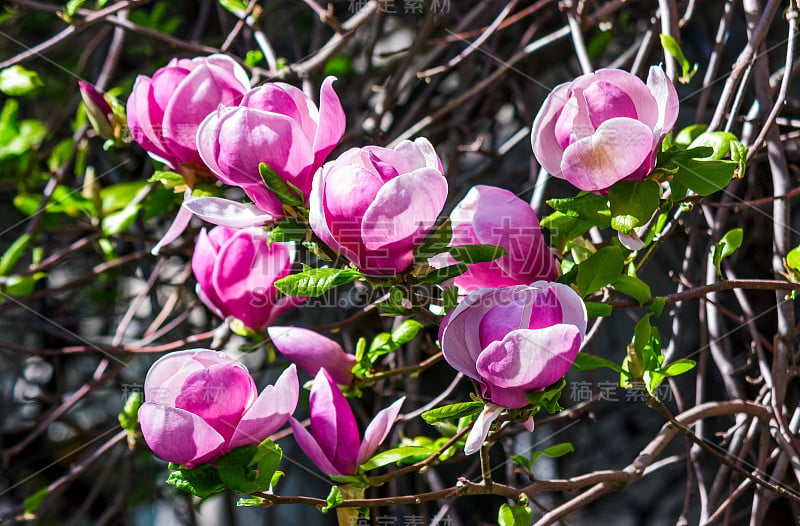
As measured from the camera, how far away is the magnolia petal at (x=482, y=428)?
15.4 inches

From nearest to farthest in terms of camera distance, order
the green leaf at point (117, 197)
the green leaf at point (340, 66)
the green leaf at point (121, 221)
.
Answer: the green leaf at point (121, 221)
the green leaf at point (117, 197)
the green leaf at point (340, 66)

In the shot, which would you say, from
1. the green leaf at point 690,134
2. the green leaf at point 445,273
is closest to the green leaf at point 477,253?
the green leaf at point 445,273

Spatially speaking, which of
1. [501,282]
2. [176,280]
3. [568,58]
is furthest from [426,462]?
[176,280]

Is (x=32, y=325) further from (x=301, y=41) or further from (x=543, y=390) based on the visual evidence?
(x=543, y=390)

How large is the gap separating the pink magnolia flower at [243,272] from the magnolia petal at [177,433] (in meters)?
0.16

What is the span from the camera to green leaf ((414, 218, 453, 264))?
0.41m

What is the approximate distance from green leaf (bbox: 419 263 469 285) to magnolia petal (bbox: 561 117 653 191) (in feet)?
0.26

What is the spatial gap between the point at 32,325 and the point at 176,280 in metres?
0.25

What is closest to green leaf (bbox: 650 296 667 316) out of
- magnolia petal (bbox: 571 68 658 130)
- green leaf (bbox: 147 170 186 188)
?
magnolia petal (bbox: 571 68 658 130)

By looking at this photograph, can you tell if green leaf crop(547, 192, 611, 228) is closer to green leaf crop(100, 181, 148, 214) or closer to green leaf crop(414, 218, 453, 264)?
green leaf crop(414, 218, 453, 264)

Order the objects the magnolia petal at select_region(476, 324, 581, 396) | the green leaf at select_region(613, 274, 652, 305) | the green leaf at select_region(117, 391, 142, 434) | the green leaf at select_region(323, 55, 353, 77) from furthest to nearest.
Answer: the green leaf at select_region(323, 55, 353, 77) < the green leaf at select_region(117, 391, 142, 434) < the green leaf at select_region(613, 274, 652, 305) < the magnolia petal at select_region(476, 324, 581, 396)

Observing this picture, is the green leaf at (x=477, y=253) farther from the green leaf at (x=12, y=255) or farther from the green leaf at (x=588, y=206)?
the green leaf at (x=12, y=255)

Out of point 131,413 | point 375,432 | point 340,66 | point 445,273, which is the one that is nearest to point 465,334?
point 445,273

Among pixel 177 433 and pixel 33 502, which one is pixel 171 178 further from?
pixel 33 502
